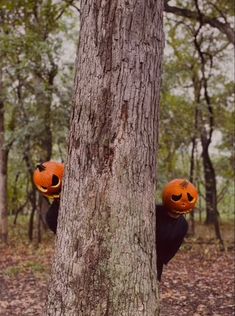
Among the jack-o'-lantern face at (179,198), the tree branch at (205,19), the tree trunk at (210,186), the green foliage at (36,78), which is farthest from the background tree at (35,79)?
the jack-o'-lantern face at (179,198)

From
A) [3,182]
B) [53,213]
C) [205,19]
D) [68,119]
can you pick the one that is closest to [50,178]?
[53,213]

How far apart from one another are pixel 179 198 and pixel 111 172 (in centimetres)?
71

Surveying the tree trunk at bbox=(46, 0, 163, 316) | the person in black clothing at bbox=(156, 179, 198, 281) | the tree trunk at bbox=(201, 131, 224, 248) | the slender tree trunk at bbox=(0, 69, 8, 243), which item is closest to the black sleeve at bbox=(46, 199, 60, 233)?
the tree trunk at bbox=(46, 0, 163, 316)

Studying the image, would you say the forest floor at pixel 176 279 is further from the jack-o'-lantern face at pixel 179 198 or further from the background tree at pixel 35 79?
the jack-o'-lantern face at pixel 179 198

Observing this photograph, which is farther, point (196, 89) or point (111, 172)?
point (196, 89)

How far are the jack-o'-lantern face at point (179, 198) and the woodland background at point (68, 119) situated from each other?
10.3ft

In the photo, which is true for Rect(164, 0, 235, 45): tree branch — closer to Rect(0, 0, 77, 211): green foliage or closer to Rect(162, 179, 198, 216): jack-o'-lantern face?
Rect(0, 0, 77, 211): green foliage

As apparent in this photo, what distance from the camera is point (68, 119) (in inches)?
417

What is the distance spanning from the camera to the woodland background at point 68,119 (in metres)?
7.64

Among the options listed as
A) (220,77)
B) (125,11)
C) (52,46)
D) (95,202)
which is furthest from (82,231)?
(220,77)

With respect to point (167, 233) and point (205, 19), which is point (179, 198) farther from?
point (205, 19)

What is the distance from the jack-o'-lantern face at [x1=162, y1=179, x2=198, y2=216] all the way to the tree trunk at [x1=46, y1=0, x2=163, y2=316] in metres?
0.46

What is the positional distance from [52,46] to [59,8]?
860 millimetres

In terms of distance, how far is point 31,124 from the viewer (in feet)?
35.2
